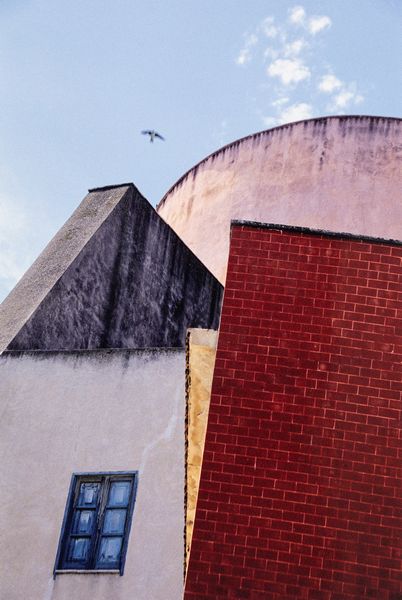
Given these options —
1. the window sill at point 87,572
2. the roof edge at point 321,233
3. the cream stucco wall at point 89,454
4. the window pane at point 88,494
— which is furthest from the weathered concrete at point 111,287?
the roof edge at point 321,233

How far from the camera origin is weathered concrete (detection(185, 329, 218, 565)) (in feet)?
26.2

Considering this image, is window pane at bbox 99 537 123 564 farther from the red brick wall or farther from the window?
the red brick wall

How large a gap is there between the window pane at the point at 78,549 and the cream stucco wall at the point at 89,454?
21 centimetres

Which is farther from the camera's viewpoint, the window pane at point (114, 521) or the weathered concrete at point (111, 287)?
the weathered concrete at point (111, 287)

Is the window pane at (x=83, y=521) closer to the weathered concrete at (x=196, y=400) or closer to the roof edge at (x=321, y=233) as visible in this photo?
the weathered concrete at (x=196, y=400)

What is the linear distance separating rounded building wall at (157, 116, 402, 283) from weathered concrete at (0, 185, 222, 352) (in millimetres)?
1836

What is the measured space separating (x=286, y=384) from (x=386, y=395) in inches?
32.3

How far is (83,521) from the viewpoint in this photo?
40.6ft

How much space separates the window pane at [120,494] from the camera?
12.3 m

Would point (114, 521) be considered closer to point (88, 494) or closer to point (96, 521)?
point (96, 521)

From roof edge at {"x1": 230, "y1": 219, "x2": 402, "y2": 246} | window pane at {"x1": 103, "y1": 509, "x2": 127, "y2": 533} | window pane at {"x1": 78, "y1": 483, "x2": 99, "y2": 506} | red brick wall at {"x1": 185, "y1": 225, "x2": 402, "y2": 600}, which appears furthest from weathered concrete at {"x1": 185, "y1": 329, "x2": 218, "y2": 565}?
window pane at {"x1": 78, "y1": 483, "x2": 99, "y2": 506}

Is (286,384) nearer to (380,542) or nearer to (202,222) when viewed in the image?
(380,542)

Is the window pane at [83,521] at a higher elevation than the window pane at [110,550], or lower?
higher

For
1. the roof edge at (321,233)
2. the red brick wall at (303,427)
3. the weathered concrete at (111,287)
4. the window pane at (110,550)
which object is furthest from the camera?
the weathered concrete at (111,287)
